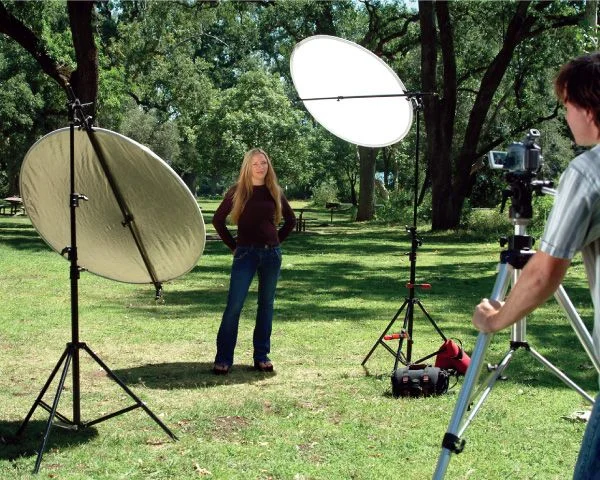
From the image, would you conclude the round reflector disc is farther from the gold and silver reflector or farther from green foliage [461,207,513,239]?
green foliage [461,207,513,239]

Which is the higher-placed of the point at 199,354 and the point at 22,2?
the point at 22,2

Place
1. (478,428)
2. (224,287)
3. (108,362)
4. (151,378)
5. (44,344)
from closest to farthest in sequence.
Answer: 1. (478,428)
2. (151,378)
3. (108,362)
4. (44,344)
5. (224,287)

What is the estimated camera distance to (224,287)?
48.0ft

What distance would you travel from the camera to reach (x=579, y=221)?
2469 millimetres

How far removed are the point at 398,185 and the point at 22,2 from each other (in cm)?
3151

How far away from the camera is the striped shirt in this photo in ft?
8.02

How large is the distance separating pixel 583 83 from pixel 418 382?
4606 millimetres

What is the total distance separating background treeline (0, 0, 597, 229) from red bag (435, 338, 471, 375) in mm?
17029

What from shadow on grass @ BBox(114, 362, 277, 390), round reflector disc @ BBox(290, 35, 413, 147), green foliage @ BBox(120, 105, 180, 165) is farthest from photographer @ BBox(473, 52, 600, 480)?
green foliage @ BBox(120, 105, 180, 165)

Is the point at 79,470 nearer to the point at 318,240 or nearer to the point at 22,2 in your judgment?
the point at 318,240

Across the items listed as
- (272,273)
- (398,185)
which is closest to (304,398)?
(272,273)

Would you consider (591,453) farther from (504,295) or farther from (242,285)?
(242,285)

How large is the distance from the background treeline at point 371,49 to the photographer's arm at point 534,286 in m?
21.4

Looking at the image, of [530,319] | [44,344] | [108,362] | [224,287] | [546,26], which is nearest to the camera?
[108,362]
